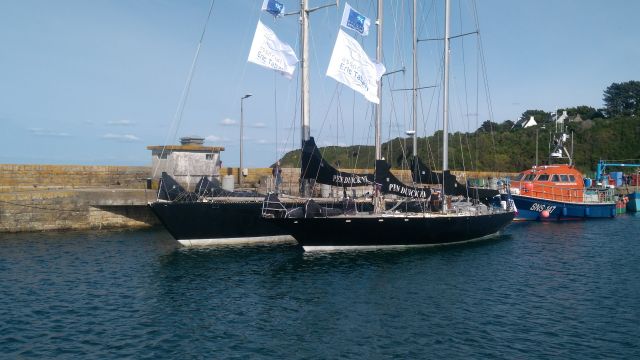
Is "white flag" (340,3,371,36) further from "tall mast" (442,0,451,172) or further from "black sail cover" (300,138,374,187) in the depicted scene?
"tall mast" (442,0,451,172)

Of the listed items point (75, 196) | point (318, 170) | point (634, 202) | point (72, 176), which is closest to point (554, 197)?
point (634, 202)

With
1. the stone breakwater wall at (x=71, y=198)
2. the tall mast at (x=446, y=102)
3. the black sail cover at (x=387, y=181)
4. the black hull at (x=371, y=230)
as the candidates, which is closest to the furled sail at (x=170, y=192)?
the black hull at (x=371, y=230)

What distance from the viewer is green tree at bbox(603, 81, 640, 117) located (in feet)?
325

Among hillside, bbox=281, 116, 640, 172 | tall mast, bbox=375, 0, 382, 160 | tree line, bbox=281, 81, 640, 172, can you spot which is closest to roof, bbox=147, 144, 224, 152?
tall mast, bbox=375, 0, 382, 160

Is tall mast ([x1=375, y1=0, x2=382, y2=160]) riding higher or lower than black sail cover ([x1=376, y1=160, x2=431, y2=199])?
higher

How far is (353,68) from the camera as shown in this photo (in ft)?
64.3

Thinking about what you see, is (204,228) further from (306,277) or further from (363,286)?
(363,286)

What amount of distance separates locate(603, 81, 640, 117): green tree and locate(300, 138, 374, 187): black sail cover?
9563 cm

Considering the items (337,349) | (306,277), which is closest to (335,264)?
(306,277)

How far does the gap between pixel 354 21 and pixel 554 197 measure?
2232 centimetres

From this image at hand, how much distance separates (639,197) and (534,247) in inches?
1062

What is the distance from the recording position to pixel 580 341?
11.2 m

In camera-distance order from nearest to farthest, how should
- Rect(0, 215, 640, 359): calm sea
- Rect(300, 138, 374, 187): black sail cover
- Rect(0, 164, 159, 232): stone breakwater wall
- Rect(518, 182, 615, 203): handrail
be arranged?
Rect(0, 215, 640, 359): calm sea
Rect(300, 138, 374, 187): black sail cover
Rect(0, 164, 159, 232): stone breakwater wall
Rect(518, 182, 615, 203): handrail

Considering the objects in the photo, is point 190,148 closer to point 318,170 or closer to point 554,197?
point 318,170
